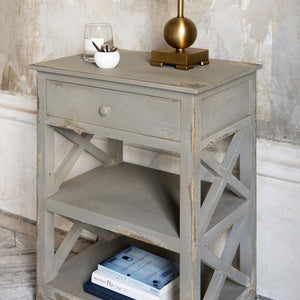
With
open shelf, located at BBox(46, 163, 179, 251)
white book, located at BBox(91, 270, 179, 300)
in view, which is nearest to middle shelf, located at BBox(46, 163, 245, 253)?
open shelf, located at BBox(46, 163, 179, 251)

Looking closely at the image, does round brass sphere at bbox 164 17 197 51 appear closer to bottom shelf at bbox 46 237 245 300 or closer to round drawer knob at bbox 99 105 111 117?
round drawer knob at bbox 99 105 111 117

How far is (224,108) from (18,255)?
1.52 m

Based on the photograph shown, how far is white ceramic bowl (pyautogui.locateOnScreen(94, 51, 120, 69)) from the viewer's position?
6.54ft

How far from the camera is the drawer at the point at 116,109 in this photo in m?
1.81

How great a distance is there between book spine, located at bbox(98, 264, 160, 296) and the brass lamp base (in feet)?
2.75

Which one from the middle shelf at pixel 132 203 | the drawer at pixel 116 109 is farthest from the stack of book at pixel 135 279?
the drawer at pixel 116 109

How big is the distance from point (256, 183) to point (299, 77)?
466 mm

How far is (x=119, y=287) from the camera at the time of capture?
2199mm

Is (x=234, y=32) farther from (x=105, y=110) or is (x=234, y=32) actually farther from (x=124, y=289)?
(x=124, y=289)

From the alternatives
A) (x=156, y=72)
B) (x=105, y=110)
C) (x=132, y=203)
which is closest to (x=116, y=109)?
(x=105, y=110)

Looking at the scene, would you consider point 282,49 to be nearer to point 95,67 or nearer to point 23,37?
point 95,67

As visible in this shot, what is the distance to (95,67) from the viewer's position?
2.05 metres

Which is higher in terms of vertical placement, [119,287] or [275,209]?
[275,209]

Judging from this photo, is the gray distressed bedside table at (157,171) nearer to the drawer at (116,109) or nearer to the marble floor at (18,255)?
the drawer at (116,109)
